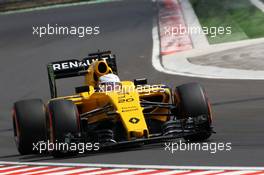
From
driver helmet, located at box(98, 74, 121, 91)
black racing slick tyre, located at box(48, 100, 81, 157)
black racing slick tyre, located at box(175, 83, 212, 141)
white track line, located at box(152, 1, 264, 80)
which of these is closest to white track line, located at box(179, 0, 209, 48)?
white track line, located at box(152, 1, 264, 80)

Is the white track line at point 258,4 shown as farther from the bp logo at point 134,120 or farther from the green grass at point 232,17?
the bp logo at point 134,120

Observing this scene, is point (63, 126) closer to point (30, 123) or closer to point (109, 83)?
point (30, 123)

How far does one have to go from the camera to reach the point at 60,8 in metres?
44.8

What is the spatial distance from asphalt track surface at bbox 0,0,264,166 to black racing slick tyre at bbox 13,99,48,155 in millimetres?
270

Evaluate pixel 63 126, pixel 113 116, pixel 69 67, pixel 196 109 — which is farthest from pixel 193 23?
pixel 63 126

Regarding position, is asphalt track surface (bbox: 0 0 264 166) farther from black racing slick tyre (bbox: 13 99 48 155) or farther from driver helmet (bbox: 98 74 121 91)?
driver helmet (bbox: 98 74 121 91)

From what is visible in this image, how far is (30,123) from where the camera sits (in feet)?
44.4

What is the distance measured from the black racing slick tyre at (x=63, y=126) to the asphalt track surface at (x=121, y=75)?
0.25m

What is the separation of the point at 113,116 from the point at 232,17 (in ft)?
66.3

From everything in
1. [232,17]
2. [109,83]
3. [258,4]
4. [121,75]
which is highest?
[258,4]

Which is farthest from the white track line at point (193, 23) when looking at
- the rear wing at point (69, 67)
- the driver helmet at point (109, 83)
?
the driver helmet at point (109, 83)

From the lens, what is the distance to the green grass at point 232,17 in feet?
93.6

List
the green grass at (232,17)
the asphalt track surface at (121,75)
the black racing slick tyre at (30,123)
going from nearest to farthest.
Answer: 1. the asphalt track surface at (121,75)
2. the black racing slick tyre at (30,123)
3. the green grass at (232,17)

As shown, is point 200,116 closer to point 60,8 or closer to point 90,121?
point 90,121
